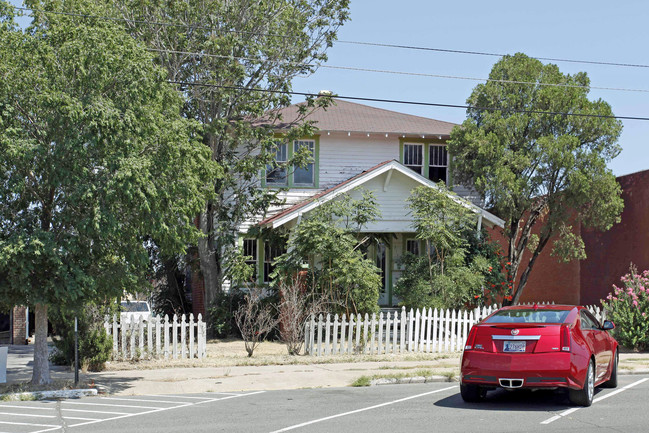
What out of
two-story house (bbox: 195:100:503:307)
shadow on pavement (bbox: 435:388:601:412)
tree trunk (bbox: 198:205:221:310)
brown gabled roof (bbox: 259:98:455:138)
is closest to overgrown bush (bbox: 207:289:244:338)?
tree trunk (bbox: 198:205:221:310)

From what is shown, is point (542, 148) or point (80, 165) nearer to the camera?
point (80, 165)

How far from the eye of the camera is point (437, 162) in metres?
25.3

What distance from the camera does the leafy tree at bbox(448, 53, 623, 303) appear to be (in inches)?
858

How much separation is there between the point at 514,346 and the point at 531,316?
795mm

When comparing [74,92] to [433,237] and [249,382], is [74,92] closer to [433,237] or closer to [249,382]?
[249,382]

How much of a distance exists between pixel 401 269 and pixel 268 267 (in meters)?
4.34

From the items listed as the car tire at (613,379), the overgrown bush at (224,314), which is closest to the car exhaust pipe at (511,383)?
the car tire at (613,379)

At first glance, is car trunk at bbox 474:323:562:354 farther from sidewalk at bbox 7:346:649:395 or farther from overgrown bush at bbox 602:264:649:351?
overgrown bush at bbox 602:264:649:351

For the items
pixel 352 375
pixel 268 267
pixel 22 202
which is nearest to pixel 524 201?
pixel 268 267

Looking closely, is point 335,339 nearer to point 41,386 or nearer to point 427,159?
point 41,386

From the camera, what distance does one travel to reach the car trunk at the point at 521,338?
32.8 feet

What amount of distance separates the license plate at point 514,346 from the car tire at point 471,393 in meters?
0.98

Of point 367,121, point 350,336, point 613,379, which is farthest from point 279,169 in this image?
point 613,379

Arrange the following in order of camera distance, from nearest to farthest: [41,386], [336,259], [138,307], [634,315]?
1. [41,386]
2. [634,315]
3. [336,259]
4. [138,307]
